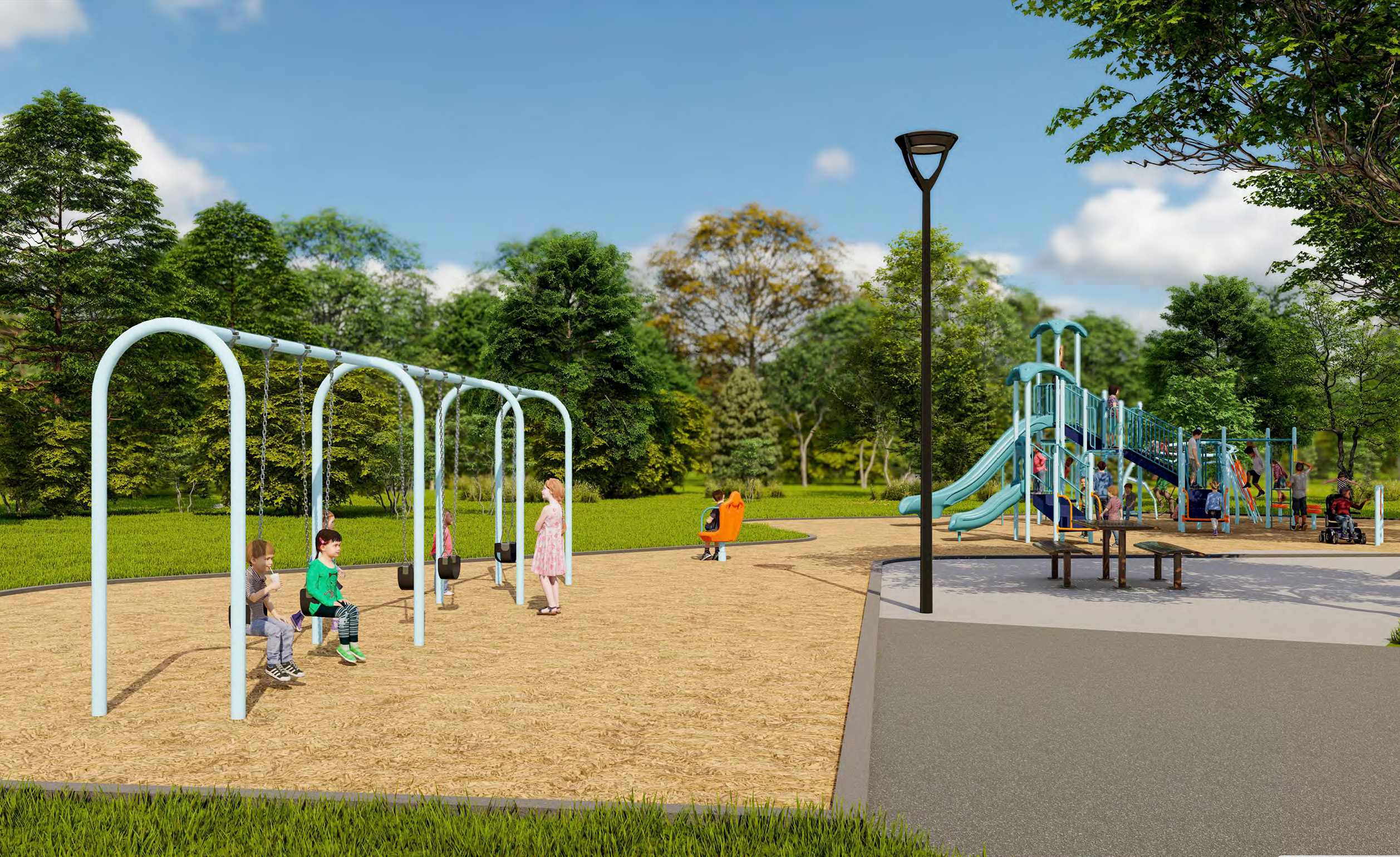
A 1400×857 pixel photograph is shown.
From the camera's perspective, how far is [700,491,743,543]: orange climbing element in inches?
645

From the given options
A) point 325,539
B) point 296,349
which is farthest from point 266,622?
point 296,349

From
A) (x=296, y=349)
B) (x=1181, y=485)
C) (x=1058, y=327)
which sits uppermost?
(x=1058, y=327)

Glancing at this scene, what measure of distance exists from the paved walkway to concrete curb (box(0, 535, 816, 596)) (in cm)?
572

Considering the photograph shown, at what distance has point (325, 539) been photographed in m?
7.71

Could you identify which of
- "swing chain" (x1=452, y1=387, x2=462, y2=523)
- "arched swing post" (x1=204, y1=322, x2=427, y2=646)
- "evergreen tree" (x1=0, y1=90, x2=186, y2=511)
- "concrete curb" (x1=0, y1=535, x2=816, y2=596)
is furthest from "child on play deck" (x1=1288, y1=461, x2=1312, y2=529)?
"evergreen tree" (x1=0, y1=90, x2=186, y2=511)

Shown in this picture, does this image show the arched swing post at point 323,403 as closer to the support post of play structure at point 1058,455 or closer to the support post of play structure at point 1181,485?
the support post of play structure at point 1058,455

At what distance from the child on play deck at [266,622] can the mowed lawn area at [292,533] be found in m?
6.29

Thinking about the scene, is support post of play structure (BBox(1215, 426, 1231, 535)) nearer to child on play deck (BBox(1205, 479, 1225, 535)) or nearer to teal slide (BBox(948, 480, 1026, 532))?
child on play deck (BBox(1205, 479, 1225, 535))

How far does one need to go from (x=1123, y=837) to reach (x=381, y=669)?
580 centimetres

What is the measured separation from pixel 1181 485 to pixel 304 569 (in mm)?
19184

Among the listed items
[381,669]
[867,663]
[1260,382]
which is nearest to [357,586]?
[381,669]

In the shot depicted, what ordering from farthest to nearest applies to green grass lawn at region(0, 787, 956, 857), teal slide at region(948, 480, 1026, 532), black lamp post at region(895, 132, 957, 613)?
teal slide at region(948, 480, 1026, 532), black lamp post at region(895, 132, 957, 613), green grass lawn at region(0, 787, 956, 857)

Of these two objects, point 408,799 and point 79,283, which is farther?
point 79,283

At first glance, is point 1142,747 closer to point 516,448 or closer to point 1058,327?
point 516,448
